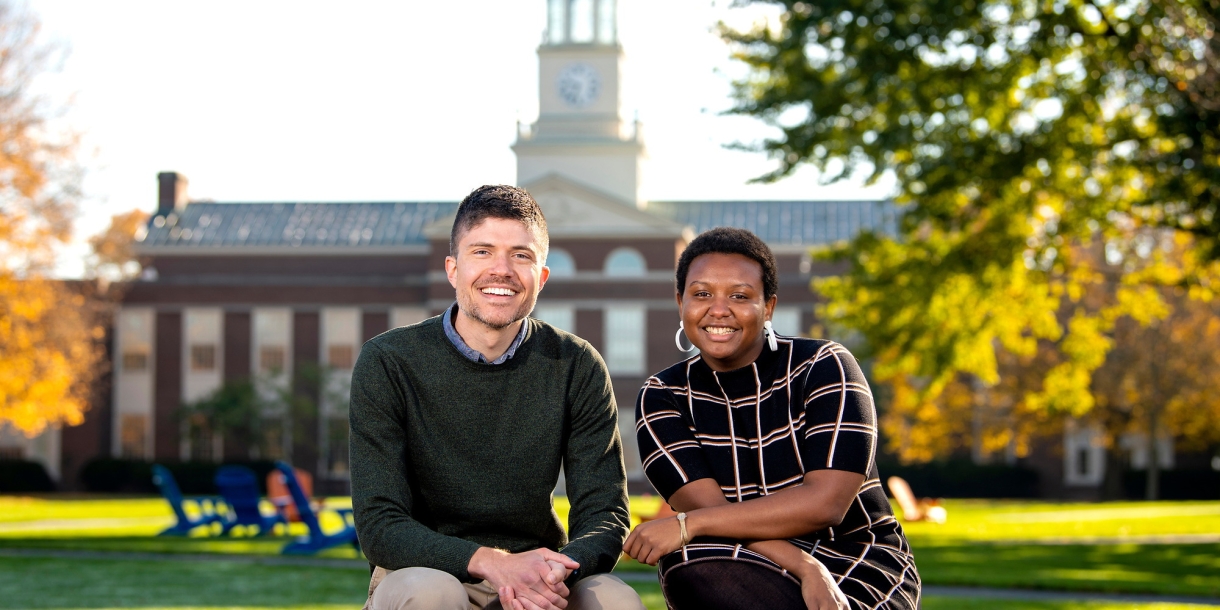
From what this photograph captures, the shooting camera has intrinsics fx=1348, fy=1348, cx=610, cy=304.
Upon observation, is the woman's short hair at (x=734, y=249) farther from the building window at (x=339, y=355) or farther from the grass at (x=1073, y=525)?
the building window at (x=339, y=355)

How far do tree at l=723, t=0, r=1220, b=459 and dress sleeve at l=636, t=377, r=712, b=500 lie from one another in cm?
929

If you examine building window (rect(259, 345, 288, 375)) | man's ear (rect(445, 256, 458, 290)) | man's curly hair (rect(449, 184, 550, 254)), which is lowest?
building window (rect(259, 345, 288, 375))

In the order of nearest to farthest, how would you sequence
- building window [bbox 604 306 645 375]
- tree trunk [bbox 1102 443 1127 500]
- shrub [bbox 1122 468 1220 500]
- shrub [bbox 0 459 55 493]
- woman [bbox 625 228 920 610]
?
1. woman [bbox 625 228 920 610]
2. shrub [bbox 1122 468 1220 500]
3. tree trunk [bbox 1102 443 1127 500]
4. shrub [bbox 0 459 55 493]
5. building window [bbox 604 306 645 375]

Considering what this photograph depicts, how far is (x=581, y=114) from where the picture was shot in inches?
2048

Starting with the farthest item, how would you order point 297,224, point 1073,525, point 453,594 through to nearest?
point 297,224, point 1073,525, point 453,594

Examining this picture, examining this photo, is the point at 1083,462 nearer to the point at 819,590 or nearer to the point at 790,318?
the point at 790,318

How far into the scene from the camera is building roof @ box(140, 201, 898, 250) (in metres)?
52.2

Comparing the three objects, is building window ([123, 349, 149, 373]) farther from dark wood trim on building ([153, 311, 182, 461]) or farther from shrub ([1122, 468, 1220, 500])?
shrub ([1122, 468, 1220, 500])

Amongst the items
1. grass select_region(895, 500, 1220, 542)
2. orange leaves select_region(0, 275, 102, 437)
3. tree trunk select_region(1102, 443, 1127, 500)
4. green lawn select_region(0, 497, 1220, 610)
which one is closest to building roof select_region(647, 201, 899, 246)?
tree trunk select_region(1102, 443, 1127, 500)

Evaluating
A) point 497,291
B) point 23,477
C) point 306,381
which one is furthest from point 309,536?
point 23,477

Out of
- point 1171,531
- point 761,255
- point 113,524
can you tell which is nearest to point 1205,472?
point 1171,531

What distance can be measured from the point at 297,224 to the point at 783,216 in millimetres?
19486

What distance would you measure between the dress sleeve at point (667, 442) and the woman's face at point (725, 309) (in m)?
0.20

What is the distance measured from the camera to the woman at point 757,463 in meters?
3.97
